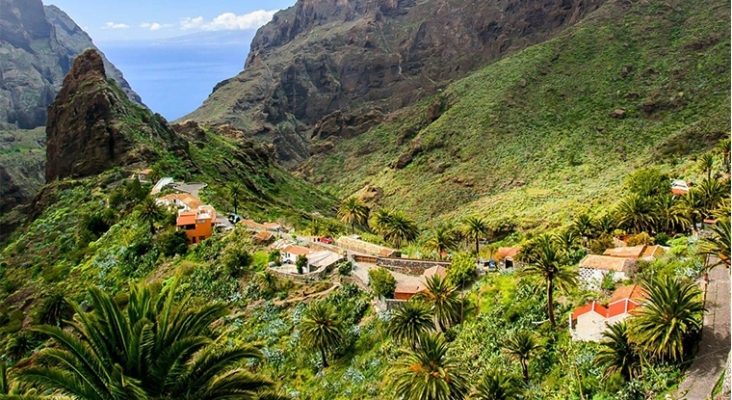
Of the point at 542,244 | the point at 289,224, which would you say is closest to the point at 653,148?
the point at 289,224

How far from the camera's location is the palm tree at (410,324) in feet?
97.8

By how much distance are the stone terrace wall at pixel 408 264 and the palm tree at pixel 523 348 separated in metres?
16.0

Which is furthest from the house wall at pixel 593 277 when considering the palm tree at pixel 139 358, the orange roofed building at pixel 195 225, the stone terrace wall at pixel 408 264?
the orange roofed building at pixel 195 225

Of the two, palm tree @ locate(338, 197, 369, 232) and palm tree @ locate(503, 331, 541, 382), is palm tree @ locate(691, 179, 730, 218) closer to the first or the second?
palm tree @ locate(503, 331, 541, 382)

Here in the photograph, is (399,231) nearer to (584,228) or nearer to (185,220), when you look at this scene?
A: (584,228)

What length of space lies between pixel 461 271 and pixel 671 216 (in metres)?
16.9

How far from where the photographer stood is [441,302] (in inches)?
1288

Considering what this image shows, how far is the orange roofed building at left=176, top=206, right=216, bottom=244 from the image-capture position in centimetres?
5119

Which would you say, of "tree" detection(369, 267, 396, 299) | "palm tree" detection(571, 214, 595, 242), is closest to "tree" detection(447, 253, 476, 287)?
"tree" detection(369, 267, 396, 299)

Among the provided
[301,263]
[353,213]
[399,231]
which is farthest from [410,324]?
[353,213]

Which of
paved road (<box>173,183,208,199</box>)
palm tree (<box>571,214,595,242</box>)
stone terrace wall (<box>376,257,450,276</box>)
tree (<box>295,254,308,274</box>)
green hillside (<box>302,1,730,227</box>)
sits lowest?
green hillside (<box>302,1,730,227</box>)

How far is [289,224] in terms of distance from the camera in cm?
6962

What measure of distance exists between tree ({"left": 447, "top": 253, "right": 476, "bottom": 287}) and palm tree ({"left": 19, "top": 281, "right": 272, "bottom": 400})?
88.9 feet

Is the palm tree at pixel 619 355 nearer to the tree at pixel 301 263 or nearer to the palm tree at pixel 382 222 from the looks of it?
the tree at pixel 301 263
